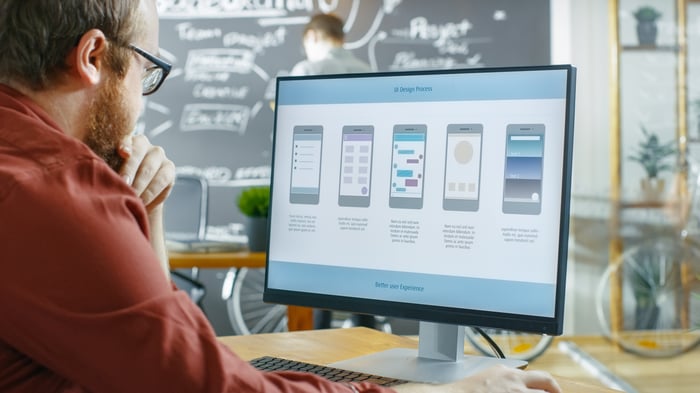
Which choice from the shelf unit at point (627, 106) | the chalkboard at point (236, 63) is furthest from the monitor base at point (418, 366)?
the chalkboard at point (236, 63)

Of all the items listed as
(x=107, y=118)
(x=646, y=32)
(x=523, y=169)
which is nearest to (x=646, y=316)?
(x=646, y=32)

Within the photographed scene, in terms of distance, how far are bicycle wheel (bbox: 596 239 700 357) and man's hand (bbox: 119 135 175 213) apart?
9.21 ft

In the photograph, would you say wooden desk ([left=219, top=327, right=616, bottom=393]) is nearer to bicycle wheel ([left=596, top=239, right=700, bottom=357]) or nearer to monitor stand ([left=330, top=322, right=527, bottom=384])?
monitor stand ([left=330, top=322, right=527, bottom=384])

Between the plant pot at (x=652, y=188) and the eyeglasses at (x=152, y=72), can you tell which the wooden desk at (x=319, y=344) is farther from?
the plant pot at (x=652, y=188)

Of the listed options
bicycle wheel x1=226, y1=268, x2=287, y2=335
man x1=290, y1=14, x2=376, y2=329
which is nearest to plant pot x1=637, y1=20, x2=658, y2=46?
man x1=290, y1=14, x2=376, y2=329

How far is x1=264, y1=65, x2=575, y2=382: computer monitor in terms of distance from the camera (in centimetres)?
127

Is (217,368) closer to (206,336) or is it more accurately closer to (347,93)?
(206,336)

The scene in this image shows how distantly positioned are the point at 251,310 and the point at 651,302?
216 centimetres

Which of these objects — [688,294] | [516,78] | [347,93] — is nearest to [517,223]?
[516,78]

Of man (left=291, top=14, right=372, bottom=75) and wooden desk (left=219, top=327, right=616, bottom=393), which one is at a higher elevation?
man (left=291, top=14, right=372, bottom=75)

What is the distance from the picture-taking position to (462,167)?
4.36 feet

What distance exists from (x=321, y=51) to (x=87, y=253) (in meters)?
4.02

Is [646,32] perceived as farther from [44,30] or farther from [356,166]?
[44,30]

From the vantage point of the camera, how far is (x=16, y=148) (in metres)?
0.89
